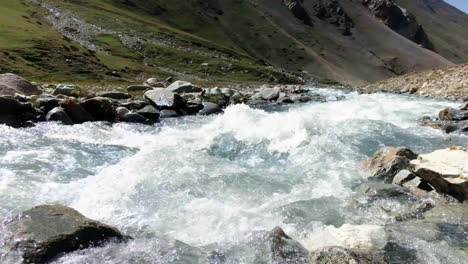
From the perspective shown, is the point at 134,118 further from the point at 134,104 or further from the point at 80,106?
the point at 80,106

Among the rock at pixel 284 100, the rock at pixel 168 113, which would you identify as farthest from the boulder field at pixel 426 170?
the rock at pixel 284 100

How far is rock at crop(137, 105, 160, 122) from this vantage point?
29.2 metres

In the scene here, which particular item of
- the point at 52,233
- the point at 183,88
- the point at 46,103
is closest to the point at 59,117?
the point at 46,103

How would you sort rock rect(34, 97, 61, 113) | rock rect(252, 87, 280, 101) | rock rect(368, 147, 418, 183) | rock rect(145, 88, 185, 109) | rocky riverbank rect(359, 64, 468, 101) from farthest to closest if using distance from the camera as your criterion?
rocky riverbank rect(359, 64, 468, 101) < rock rect(252, 87, 280, 101) < rock rect(145, 88, 185, 109) < rock rect(34, 97, 61, 113) < rock rect(368, 147, 418, 183)

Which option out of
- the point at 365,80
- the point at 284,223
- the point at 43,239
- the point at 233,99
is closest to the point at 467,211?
the point at 284,223

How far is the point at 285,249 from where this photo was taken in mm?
9820

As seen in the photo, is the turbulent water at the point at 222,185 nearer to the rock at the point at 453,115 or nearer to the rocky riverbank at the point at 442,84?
the rock at the point at 453,115

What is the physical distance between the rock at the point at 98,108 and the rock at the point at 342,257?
21.3 m

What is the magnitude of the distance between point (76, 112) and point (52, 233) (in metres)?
18.6

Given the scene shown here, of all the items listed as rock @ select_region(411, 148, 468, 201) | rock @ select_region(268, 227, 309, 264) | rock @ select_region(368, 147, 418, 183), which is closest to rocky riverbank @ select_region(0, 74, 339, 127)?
rock @ select_region(368, 147, 418, 183)

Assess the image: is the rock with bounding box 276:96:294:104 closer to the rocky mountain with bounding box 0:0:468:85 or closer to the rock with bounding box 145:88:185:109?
the rock with bounding box 145:88:185:109

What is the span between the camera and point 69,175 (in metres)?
15.6

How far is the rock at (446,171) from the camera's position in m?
13.8

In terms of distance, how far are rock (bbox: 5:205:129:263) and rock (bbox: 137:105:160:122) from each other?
18740 mm
